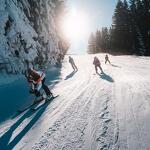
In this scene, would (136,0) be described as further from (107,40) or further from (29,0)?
(29,0)

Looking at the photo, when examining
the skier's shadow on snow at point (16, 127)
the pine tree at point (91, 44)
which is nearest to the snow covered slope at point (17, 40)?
the skier's shadow on snow at point (16, 127)

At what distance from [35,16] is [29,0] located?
234 centimetres

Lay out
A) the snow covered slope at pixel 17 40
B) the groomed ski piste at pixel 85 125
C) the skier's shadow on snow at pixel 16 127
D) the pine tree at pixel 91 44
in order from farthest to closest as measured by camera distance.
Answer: the pine tree at pixel 91 44
the snow covered slope at pixel 17 40
the skier's shadow on snow at pixel 16 127
the groomed ski piste at pixel 85 125

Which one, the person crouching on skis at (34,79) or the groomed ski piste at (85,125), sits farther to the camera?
the person crouching on skis at (34,79)

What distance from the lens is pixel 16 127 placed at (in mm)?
7223

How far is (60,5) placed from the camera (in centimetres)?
6156

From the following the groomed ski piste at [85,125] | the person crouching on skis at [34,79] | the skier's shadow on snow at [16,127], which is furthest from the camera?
the person crouching on skis at [34,79]

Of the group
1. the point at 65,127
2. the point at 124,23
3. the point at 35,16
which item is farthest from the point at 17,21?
the point at 124,23

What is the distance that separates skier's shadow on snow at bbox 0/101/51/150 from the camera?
5830 mm

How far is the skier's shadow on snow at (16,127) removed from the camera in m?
5.83

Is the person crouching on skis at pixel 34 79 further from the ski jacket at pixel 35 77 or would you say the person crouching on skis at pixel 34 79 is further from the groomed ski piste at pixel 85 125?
the groomed ski piste at pixel 85 125

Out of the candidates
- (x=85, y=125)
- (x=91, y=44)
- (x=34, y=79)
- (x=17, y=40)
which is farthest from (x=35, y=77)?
(x=91, y=44)

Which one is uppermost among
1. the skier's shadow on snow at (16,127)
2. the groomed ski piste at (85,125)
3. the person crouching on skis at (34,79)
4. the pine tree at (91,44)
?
the person crouching on skis at (34,79)

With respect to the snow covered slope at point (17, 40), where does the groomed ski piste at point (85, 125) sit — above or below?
below
